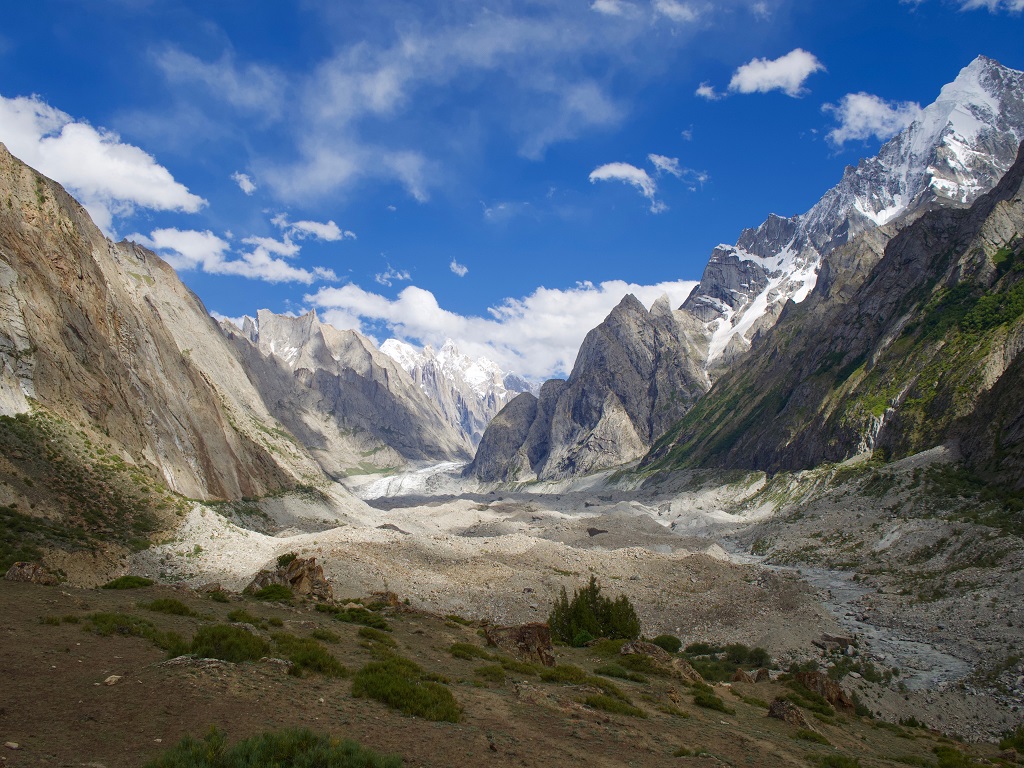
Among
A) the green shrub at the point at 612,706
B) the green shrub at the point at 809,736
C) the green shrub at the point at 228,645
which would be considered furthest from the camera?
the green shrub at the point at 809,736

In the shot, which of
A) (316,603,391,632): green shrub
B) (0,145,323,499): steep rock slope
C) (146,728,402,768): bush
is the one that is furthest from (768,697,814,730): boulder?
(0,145,323,499): steep rock slope

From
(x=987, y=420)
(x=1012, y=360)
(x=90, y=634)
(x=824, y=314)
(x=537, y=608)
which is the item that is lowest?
(x=537, y=608)

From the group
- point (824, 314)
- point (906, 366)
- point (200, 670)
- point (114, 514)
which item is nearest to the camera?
point (200, 670)

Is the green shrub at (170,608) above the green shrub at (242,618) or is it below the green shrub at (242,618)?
above

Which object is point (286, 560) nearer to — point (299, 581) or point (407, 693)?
point (299, 581)

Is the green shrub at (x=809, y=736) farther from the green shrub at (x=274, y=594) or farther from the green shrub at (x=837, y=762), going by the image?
the green shrub at (x=274, y=594)

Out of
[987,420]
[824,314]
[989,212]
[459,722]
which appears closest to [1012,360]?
[987,420]

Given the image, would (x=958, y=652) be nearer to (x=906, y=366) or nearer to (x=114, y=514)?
(x=114, y=514)

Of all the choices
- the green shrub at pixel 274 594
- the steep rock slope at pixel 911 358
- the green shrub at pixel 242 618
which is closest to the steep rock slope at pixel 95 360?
the green shrub at pixel 274 594

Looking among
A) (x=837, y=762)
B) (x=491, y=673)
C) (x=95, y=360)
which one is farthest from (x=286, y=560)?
(x=95, y=360)
